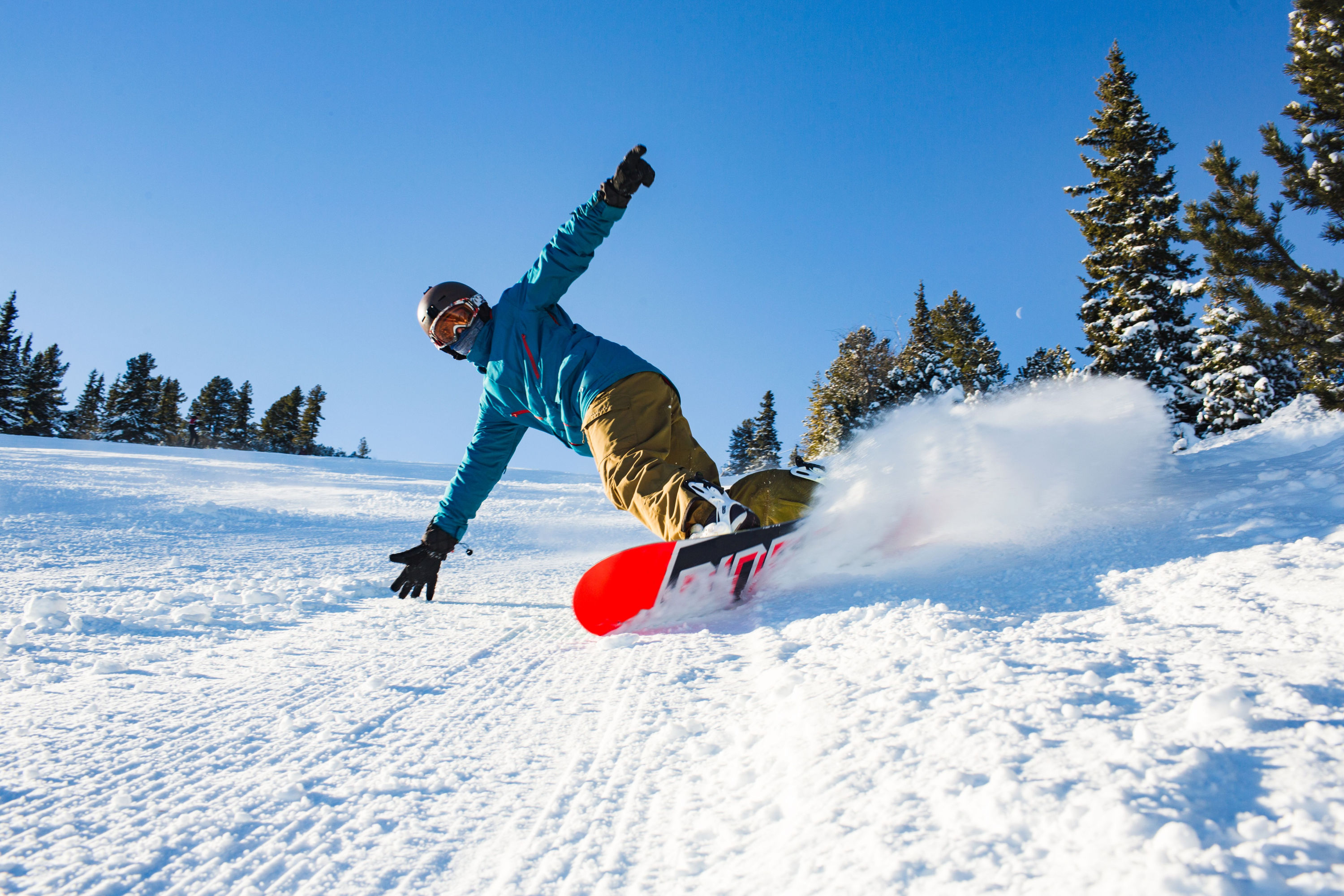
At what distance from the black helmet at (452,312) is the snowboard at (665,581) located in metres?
1.92

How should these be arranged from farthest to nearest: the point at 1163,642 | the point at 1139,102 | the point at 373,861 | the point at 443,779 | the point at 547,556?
the point at 1139,102 < the point at 547,556 < the point at 1163,642 < the point at 443,779 < the point at 373,861

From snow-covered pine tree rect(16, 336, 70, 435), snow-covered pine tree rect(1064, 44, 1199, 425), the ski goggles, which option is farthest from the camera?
snow-covered pine tree rect(16, 336, 70, 435)

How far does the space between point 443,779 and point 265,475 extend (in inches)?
429

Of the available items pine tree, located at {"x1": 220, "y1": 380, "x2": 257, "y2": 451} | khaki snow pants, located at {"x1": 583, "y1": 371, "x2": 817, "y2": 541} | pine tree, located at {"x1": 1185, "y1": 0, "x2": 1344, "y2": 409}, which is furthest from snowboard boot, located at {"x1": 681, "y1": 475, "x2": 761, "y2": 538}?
pine tree, located at {"x1": 220, "y1": 380, "x2": 257, "y2": 451}

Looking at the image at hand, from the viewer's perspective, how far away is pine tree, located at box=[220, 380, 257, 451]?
5206 cm

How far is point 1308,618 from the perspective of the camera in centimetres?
154

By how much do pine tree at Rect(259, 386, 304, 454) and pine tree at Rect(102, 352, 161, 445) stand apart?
8345 millimetres

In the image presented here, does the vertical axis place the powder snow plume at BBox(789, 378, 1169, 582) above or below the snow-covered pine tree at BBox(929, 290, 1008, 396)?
below

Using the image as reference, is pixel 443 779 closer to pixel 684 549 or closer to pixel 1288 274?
pixel 684 549

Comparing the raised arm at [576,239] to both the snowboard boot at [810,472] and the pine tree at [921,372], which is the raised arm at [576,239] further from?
the pine tree at [921,372]

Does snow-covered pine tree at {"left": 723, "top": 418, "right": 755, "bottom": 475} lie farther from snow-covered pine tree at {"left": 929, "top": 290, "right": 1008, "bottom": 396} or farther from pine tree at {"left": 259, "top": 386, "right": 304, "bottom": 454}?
pine tree at {"left": 259, "top": 386, "right": 304, "bottom": 454}

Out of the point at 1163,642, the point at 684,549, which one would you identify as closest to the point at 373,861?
the point at 684,549

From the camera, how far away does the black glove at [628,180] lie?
3.45 meters

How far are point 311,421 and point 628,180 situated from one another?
55664 millimetres
